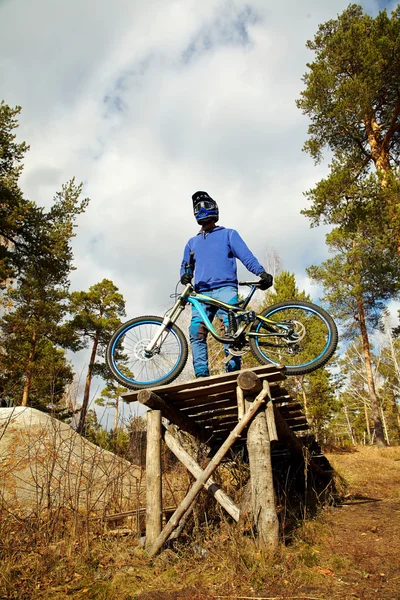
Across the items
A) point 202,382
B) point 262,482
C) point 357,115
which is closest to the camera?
point 262,482

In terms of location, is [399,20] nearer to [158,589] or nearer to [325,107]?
[325,107]

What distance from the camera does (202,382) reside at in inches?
196

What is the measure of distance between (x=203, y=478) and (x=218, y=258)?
9.26 feet

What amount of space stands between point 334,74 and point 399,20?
2234 millimetres

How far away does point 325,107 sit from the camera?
1423 centimetres

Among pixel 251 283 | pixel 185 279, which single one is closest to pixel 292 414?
pixel 251 283

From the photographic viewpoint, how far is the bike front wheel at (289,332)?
5.16 m

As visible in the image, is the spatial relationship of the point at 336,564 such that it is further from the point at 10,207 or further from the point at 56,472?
the point at 10,207

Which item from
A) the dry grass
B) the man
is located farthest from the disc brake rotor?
the dry grass

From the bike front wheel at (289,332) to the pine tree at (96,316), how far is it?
19.6 meters

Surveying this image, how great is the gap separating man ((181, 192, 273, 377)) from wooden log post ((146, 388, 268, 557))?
1.98 ft

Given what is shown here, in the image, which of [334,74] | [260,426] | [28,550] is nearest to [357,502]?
[260,426]

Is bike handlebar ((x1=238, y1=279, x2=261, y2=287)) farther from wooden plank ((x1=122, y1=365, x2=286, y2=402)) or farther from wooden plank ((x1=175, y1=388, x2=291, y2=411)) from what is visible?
wooden plank ((x1=175, y1=388, x2=291, y2=411))

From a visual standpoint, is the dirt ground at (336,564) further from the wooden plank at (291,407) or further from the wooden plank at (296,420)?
the wooden plank at (291,407)
